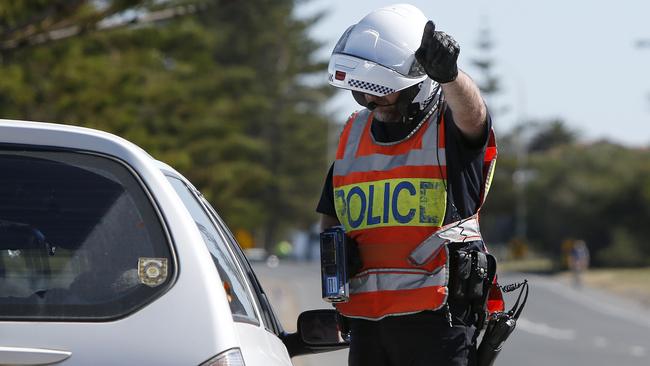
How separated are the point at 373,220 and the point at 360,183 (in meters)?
0.14

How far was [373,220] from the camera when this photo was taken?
489 centimetres

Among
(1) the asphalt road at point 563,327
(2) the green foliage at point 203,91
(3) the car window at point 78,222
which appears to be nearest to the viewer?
(3) the car window at point 78,222

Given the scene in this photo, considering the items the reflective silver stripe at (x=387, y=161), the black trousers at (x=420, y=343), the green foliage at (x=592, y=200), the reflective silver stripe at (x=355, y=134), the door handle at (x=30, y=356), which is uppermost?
the green foliage at (x=592, y=200)

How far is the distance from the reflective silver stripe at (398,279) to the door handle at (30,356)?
154 cm

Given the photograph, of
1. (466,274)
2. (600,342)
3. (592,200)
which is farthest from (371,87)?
(592,200)

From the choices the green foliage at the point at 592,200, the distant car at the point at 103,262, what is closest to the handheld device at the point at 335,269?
the distant car at the point at 103,262

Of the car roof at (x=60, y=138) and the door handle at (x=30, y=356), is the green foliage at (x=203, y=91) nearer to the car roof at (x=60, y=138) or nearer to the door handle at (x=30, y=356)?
the car roof at (x=60, y=138)

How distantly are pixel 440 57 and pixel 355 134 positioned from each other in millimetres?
676

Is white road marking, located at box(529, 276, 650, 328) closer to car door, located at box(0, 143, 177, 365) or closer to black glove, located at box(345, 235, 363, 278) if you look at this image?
black glove, located at box(345, 235, 363, 278)

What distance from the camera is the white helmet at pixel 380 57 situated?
15.6ft

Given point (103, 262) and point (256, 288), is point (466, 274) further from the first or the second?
point (103, 262)

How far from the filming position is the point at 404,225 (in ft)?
15.8

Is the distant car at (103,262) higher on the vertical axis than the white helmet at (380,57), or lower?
lower

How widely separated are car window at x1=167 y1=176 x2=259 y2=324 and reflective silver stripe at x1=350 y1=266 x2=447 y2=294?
1.69ft
